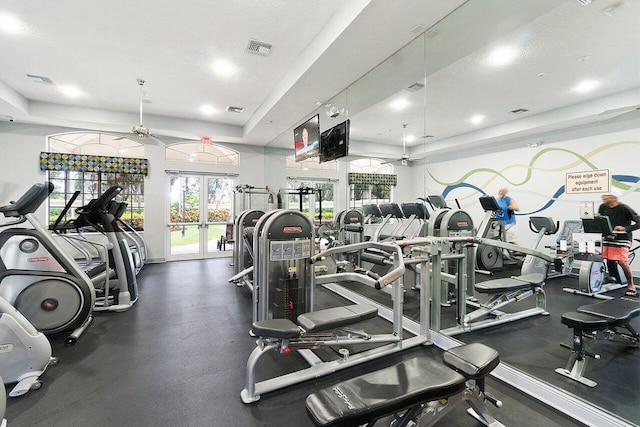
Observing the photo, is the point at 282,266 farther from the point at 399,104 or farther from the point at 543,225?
the point at 399,104

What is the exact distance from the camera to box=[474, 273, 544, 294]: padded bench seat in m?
3.16

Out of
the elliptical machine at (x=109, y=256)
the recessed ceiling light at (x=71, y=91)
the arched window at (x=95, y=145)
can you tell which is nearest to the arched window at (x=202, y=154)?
the arched window at (x=95, y=145)

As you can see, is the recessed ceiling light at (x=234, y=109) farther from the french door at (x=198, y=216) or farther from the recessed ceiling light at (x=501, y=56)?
the recessed ceiling light at (x=501, y=56)

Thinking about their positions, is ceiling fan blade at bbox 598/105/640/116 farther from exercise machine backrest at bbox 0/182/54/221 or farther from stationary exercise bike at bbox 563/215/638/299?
A: exercise machine backrest at bbox 0/182/54/221

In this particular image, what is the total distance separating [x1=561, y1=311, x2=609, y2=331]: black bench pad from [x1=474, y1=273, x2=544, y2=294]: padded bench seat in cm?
83

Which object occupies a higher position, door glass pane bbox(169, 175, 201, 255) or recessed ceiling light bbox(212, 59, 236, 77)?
recessed ceiling light bbox(212, 59, 236, 77)

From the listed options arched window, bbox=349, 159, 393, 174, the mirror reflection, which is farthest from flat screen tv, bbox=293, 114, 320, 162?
arched window, bbox=349, 159, 393, 174

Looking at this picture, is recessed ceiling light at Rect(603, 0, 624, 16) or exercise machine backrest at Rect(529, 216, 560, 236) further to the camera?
exercise machine backrest at Rect(529, 216, 560, 236)

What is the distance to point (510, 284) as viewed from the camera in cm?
326

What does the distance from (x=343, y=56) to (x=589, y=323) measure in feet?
12.0

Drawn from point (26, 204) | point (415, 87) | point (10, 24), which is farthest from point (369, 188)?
point (10, 24)

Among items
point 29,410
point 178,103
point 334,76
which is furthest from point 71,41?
point 29,410

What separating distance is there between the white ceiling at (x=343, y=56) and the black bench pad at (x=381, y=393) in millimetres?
2290

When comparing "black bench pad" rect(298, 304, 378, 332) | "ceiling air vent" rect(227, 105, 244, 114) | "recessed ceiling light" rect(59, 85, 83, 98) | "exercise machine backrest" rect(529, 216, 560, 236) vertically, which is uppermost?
"ceiling air vent" rect(227, 105, 244, 114)
